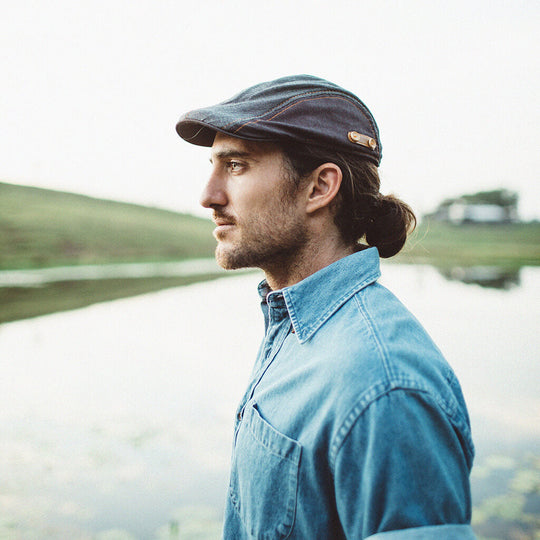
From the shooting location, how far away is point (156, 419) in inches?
248

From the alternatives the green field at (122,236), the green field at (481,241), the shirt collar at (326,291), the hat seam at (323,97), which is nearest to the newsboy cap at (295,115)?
the hat seam at (323,97)

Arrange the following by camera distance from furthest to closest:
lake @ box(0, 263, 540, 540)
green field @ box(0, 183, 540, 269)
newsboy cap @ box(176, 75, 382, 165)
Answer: green field @ box(0, 183, 540, 269) → lake @ box(0, 263, 540, 540) → newsboy cap @ box(176, 75, 382, 165)

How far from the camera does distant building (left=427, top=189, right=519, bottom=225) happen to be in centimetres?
7889

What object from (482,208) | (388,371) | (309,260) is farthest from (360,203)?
(482,208)

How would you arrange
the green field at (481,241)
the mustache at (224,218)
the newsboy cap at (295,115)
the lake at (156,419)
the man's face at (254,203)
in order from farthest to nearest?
the green field at (481,241) < the lake at (156,419) < the mustache at (224,218) < the man's face at (254,203) < the newsboy cap at (295,115)

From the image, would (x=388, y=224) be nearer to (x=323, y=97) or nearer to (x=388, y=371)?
(x=323, y=97)

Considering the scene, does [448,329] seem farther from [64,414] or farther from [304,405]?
[304,405]

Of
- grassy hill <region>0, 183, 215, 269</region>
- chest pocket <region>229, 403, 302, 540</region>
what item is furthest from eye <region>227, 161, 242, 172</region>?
grassy hill <region>0, 183, 215, 269</region>

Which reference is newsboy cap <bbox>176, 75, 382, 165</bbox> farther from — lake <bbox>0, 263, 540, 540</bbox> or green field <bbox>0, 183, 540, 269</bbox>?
green field <bbox>0, 183, 540, 269</bbox>

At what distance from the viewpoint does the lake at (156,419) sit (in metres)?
4.28

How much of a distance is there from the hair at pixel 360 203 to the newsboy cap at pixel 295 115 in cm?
5

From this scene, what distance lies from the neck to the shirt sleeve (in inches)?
32.9

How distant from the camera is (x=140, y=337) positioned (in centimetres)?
1052

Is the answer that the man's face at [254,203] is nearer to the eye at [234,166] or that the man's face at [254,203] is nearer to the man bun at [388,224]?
the eye at [234,166]
